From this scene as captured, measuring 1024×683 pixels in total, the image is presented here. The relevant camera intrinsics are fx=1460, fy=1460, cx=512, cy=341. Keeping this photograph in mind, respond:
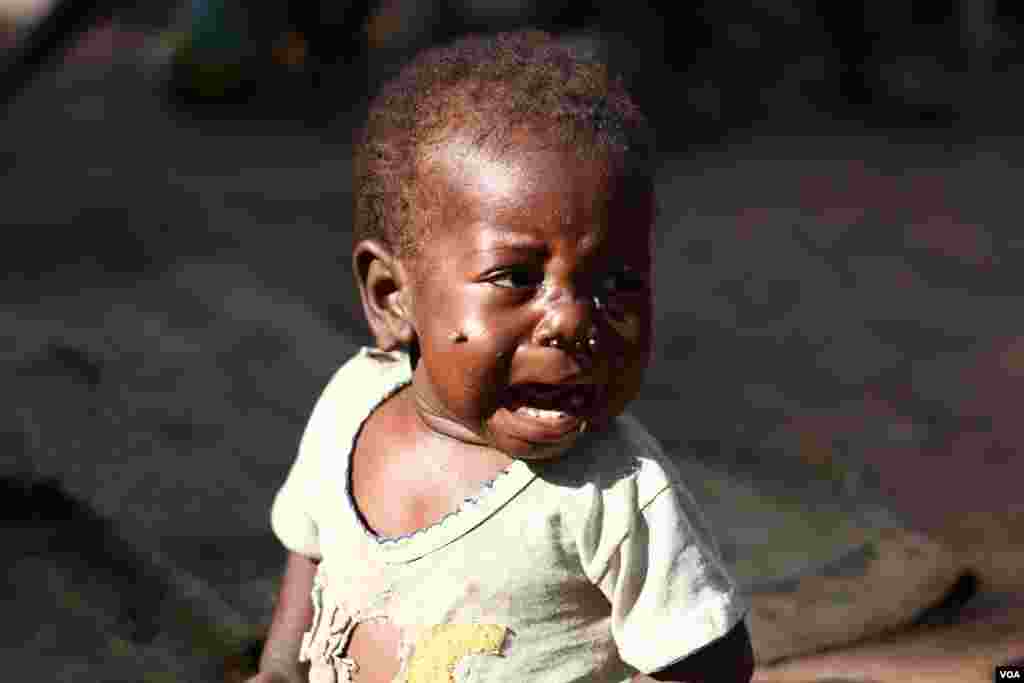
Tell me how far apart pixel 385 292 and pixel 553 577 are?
446 millimetres

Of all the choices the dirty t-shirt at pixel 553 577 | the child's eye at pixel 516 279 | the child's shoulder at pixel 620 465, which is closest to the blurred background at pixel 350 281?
the dirty t-shirt at pixel 553 577

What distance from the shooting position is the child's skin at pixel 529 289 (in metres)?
1.74

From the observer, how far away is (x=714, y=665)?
184cm

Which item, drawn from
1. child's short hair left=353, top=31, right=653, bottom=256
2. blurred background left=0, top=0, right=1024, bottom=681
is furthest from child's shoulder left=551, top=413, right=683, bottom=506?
blurred background left=0, top=0, right=1024, bottom=681

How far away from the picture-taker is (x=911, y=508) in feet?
11.7

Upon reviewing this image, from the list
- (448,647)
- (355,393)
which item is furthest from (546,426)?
(355,393)

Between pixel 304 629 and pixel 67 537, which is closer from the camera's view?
pixel 304 629

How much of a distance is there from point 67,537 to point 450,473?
4.74 feet

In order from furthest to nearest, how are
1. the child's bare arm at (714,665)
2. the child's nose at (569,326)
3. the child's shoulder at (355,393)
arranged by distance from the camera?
the child's shoulder at (355,393), the child's bare arm at (714,665), the child's nose at (569,326)

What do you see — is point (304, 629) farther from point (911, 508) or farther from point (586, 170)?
point (911, 508)

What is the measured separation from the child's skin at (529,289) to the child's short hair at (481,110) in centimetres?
2

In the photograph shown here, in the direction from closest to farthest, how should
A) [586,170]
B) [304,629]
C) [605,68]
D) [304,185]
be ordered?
[586,170]
[605,68]
[304,629]
[304,185]

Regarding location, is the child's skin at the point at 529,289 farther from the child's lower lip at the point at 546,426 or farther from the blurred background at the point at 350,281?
the blurred background at the point at 350,281

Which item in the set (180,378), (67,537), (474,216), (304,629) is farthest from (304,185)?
(474,216)
